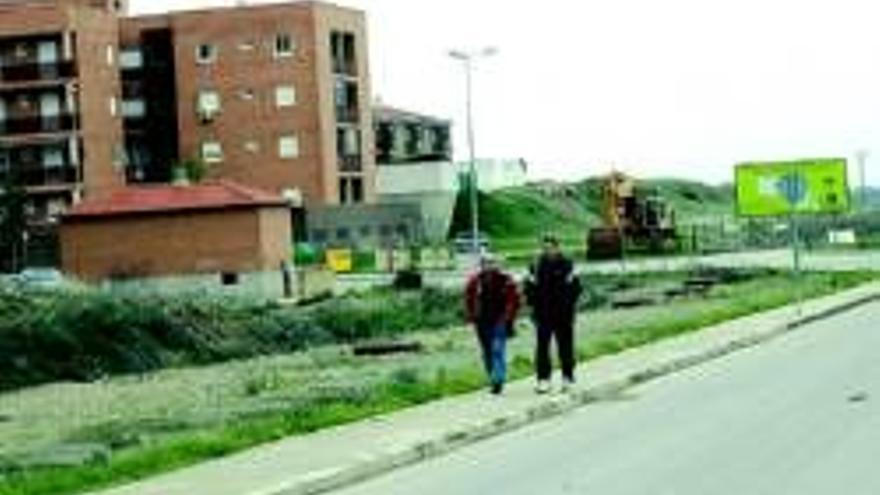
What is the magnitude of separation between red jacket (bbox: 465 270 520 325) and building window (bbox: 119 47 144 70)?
91740 mm

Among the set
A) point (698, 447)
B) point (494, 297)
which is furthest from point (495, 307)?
point (698, 447)

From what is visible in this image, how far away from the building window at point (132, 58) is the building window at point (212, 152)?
5419 mm

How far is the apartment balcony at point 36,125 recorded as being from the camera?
362ft

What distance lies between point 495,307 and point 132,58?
305ft

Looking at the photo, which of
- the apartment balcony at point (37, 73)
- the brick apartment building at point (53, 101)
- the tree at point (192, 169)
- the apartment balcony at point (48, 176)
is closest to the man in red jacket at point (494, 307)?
the tree at point (192, 169)

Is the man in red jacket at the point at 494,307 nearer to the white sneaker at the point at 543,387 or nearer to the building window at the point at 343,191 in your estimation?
the white sneaker at the point at 543,387

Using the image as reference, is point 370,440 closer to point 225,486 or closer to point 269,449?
point 269,449

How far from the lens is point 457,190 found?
128 metres

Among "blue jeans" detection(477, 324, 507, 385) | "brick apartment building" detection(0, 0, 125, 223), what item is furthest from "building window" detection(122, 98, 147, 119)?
"blue jeans" detection(477, 324, 507, 385)

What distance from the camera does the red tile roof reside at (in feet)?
264

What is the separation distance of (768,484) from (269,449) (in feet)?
21.5

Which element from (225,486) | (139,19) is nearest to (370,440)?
(225,486)

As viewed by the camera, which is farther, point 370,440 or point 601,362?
point 601,362

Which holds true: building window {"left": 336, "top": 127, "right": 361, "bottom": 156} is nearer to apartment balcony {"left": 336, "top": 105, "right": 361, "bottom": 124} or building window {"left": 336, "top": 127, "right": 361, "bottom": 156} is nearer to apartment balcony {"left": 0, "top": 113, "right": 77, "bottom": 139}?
apartment balcony {"left": 336, "top": 105, "right": 361, "bottom": 124}
